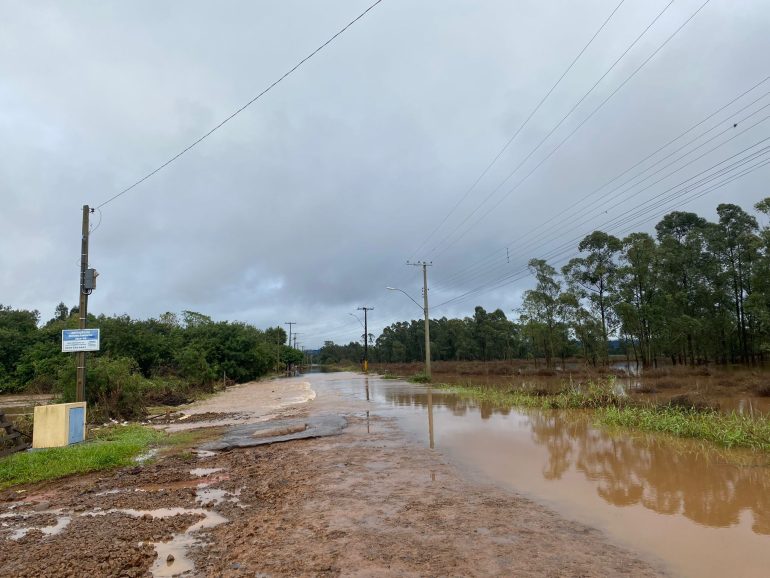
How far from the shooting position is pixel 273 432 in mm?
14492

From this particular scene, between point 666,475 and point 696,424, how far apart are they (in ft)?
15.0

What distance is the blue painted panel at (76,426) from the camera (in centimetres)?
1217

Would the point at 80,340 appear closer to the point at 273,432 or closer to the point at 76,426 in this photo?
the point at 76,426

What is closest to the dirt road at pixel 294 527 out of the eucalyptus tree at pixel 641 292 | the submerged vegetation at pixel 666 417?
the submerged vegetation at pixel 666 417

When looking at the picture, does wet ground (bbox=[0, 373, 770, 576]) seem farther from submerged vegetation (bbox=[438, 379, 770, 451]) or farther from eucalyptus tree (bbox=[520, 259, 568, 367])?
eucalyptus tree (bbox=[520, 259, 568, 367])

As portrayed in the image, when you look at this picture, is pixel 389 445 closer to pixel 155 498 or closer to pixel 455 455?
pixel 455 455

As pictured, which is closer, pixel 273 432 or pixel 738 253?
pixel 273 432

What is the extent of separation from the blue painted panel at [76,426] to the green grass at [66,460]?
25 centimetres

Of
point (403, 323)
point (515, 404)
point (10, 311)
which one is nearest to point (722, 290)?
point (515, 404)

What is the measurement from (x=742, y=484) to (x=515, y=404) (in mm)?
13342

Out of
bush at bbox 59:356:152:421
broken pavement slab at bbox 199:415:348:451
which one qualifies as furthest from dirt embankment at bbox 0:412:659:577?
bush at bbox 59:356:152:421

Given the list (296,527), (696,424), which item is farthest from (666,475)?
(296,527)

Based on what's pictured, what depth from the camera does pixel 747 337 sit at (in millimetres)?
43969

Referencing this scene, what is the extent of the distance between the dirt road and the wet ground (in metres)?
0.03
